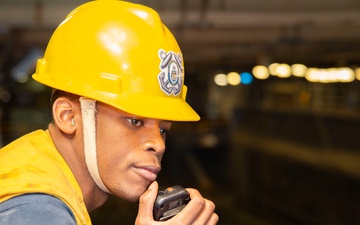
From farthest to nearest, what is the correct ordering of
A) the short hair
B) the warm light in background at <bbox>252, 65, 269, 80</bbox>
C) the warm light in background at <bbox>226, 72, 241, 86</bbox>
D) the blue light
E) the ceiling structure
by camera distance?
1. the warm light in background at <bbox>226, 72, 241, 86</bbox>
2. the blue light
3. the warm light in background at <bbox>252, 65, 269, 80</bbox>
4. the ceiling structure
5. the short hair

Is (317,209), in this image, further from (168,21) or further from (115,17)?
(115,17)

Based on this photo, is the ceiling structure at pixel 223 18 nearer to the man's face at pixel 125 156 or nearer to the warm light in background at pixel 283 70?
the man's face at pixel 125 156

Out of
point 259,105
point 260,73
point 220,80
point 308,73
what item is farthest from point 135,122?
point 220,80

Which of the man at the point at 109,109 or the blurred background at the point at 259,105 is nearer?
the man at the point at 109,109

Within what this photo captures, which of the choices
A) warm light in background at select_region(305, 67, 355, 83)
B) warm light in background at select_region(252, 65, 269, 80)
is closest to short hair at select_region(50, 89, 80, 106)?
warm light in background at select_region(305, 67, 355, 83)

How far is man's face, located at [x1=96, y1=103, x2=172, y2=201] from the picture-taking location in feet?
5.75

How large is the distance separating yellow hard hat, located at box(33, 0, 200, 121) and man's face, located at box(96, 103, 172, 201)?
0.06 meters

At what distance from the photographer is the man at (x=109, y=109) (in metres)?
1.74

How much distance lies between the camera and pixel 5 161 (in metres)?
1.66

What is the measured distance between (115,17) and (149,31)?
12cm

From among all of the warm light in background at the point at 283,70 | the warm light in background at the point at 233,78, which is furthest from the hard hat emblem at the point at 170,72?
the warm light in background at the point at 233,78

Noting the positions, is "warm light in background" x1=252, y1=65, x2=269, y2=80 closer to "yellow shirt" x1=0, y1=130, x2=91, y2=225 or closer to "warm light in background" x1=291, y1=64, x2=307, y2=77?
"warm light in background" x1=291, y1=64, x2=307, y2=77

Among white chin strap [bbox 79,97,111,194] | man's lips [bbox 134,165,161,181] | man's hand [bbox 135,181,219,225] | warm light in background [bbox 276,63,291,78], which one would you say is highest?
white chin strap [bbox 79,97,111,194]

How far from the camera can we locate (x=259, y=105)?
2150 cm
